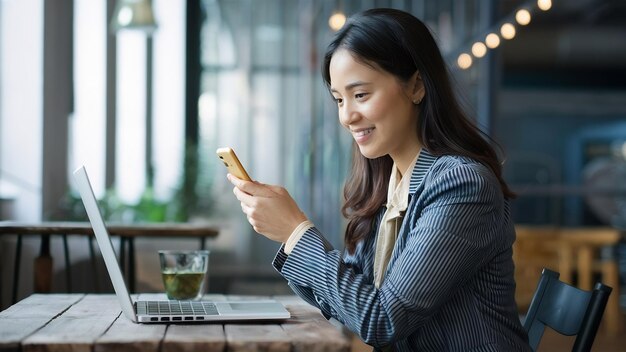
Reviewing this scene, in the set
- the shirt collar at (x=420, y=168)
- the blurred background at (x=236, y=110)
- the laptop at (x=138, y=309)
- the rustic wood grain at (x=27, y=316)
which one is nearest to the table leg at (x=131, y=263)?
the blurred background at (x=236, y=110)

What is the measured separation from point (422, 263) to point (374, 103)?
1.16 ft

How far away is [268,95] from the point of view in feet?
28.8

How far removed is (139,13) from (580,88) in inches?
294

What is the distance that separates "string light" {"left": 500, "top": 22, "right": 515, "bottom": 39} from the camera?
370 centimetres

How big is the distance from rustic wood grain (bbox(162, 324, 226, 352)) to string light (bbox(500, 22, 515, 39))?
8.62 ft

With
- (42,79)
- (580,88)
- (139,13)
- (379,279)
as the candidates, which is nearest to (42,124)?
(42,79)

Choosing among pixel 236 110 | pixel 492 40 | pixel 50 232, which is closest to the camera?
pixel 50 232

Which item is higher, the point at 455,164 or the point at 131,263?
the point at 455,164

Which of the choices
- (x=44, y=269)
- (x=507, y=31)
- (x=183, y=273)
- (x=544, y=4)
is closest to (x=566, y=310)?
(x=183, y=273)

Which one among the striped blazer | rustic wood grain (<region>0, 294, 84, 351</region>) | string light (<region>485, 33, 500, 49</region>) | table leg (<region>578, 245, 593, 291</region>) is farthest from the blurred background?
the striped blazer

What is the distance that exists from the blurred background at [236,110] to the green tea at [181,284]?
1.87 m

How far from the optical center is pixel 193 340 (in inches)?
51.7

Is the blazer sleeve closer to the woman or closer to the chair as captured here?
the woman

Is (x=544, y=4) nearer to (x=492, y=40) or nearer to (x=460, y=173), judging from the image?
(x=492, y=40)
